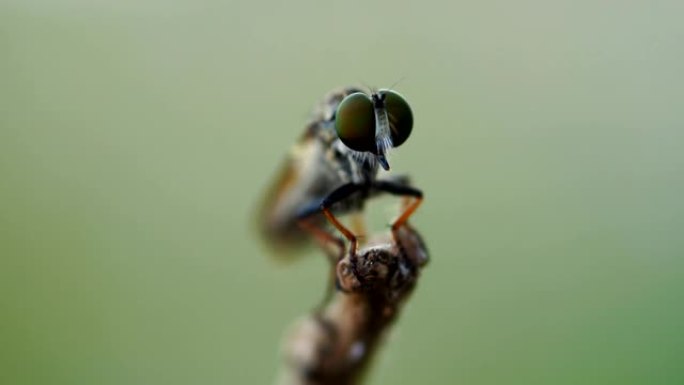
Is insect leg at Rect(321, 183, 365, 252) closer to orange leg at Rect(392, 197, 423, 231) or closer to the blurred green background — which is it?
orange leg at Rect(392, 197, 423, 231)

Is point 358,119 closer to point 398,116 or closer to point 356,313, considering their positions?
point 398,116

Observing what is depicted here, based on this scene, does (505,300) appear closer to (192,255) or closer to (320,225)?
(192,255)

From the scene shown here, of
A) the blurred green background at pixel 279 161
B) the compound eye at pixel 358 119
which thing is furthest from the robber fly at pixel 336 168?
the blurred green background at pixel 279 161

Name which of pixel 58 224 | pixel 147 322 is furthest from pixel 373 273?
pixel 58 224

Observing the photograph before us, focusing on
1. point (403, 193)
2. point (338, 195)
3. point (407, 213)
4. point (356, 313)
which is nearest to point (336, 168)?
point (338, 195)

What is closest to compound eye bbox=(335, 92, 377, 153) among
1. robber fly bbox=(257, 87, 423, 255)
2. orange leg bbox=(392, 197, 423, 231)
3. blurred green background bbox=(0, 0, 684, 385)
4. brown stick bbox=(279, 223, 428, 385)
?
robber fly bbox=(257, 87, 423, 255)

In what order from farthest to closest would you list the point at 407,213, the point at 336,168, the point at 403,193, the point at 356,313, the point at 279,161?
the point at 279,161 < the point at 336,168 < the point at 403,193 < the point at 407,213 < the point at 356,313
